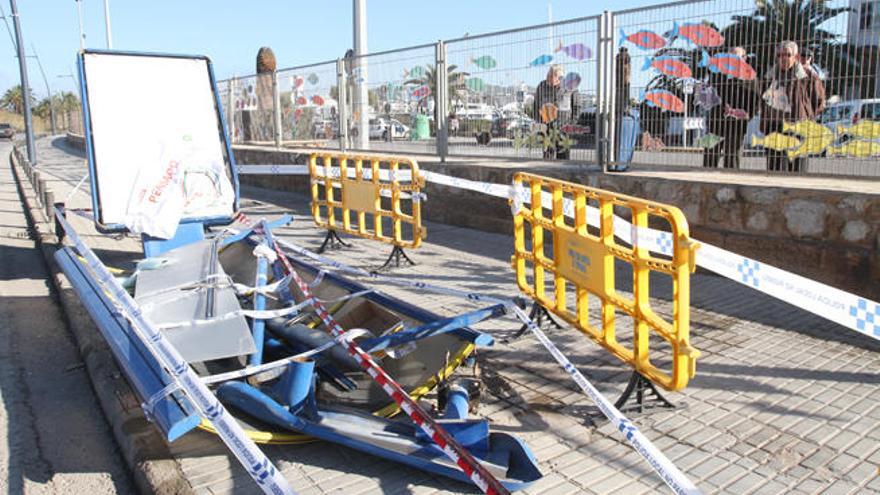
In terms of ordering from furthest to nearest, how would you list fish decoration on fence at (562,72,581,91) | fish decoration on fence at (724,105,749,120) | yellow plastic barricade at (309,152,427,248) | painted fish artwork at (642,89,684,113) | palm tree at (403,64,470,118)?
1. palm tree at (403,64,470,118)
2. fish decoration on fence at (562,72,581,91)
3. yellow plastic barricade at (309,152,427,248)
4. painted fish artwork at (642,89,684,113)
5. fish decoration on fence at (724,105,749,120)

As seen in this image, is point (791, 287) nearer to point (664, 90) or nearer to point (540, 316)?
point (540, 316)

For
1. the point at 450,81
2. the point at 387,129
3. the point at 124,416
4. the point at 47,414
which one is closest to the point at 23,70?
the point at 387,129

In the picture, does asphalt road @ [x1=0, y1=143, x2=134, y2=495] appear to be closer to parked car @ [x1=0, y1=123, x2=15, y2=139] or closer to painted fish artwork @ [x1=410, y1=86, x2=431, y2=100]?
painted fish artwork @ [x1=410, y1=86, x2=431, y2=100]

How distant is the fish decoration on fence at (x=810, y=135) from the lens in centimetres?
656

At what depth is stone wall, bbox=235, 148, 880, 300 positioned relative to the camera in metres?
5.88

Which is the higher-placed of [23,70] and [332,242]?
[23,70]

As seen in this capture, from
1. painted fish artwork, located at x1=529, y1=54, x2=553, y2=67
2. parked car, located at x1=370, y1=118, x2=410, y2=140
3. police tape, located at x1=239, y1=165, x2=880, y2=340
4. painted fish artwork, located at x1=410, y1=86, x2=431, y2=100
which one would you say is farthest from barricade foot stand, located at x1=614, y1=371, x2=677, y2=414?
parked car, located at x1=370, y1=118, x2=410, y2=140

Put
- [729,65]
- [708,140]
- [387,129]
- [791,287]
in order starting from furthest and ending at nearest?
[387,129]
[708,140]
[729,65]
[791,287]

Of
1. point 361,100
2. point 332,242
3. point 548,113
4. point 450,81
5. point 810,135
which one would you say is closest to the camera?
point 810,135

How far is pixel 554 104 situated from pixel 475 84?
5.21ft

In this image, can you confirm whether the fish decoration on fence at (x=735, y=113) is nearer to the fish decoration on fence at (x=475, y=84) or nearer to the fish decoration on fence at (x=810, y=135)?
the fish decoration on fence at (x=810, y=135)

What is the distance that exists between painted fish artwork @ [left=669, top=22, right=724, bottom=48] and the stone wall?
145cm

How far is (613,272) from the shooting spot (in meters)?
4.25

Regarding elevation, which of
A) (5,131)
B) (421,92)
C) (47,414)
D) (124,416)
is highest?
(5,131)
